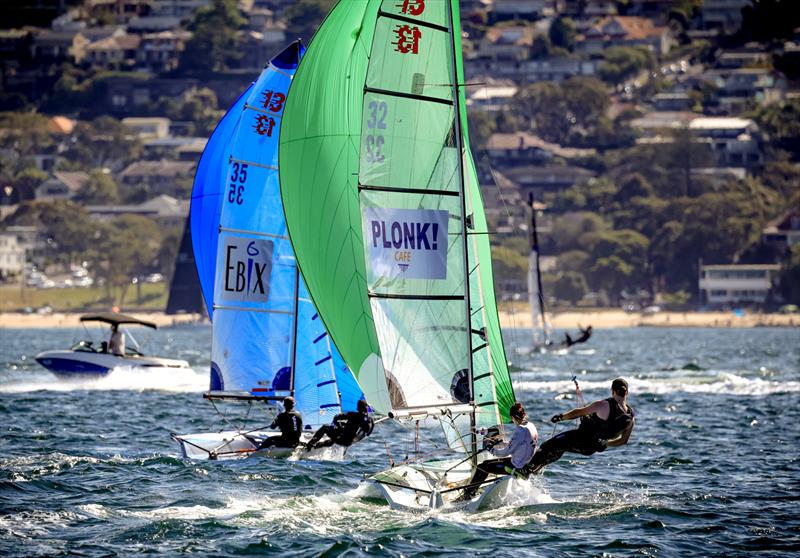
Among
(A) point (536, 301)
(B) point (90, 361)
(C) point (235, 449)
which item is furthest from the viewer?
(A) point (536, 301)

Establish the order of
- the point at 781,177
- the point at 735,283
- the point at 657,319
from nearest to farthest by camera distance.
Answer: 1. the point at 657,319
2. the point at 735,283
3. the point at 781,177

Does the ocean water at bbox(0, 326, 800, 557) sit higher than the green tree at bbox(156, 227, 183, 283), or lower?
lower

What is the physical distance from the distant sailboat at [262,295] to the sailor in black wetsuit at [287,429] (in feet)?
5.36

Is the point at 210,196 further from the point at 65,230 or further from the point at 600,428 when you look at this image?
the point at 65,230

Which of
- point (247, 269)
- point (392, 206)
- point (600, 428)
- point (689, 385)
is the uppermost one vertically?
point (392, 206)

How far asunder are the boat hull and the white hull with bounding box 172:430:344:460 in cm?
1821

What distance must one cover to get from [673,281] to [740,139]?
2324 inches

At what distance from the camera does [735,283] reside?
463ft

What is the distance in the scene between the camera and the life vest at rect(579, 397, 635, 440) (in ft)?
71.5

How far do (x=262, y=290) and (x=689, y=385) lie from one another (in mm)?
24045

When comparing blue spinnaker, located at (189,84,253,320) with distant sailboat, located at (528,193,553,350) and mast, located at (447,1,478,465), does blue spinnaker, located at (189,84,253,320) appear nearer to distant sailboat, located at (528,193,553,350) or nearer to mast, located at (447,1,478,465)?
mast, located at (447,1,478,465)

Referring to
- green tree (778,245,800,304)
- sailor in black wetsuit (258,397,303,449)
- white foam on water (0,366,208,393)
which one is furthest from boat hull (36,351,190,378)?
green tree (778,245,800,304)

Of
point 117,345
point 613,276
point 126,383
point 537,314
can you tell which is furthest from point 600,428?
point 613,276

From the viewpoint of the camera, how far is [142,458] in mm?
27797
